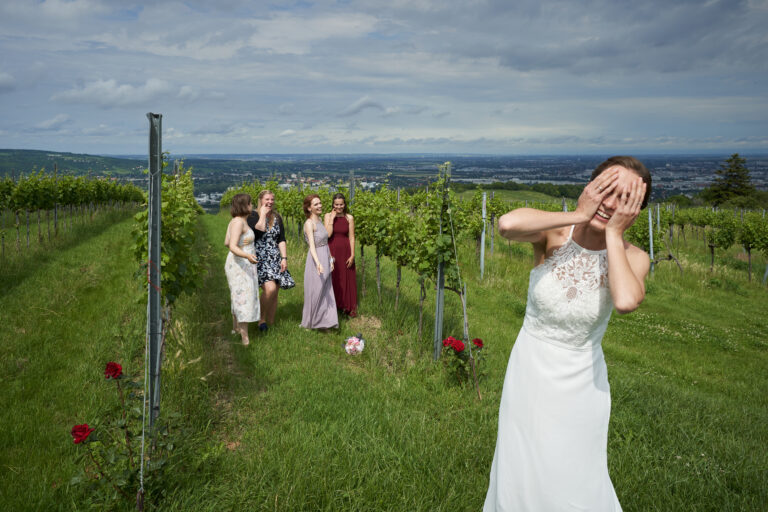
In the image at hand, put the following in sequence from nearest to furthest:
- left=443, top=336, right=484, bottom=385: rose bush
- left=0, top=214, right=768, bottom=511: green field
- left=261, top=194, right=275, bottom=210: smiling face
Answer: left=0, top=214, right=768, bottom=511: green field < left=443, top=336, right=484, bottom=385: rose bush < left=261, top=194, right=275, bottom=210: smiling face

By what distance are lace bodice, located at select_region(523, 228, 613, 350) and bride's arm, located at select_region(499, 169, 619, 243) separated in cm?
18

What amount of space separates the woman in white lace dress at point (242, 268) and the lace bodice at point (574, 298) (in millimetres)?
4248

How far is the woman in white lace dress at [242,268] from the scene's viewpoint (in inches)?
218

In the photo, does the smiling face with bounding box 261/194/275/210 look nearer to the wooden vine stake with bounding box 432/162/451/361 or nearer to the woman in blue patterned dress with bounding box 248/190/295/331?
the woman in blue patterned dress with bounding box 248/190/295/331

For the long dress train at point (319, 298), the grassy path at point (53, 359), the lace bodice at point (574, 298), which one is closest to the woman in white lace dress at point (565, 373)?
the lace bodice at point (574, 298)

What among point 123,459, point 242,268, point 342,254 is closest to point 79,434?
point 123,459

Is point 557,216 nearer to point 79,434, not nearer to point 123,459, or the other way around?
point 79,434

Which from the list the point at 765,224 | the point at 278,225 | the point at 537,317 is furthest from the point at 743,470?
the point at 765,224

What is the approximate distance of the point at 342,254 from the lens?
22.6ft

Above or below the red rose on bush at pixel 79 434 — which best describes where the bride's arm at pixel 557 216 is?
above

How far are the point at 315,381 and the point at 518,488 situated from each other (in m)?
2.85

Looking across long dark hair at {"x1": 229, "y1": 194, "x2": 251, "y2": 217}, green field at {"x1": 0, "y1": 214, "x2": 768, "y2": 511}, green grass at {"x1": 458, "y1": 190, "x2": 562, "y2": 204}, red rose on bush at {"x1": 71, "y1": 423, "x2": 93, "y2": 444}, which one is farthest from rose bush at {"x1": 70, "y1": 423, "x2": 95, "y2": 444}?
green grass at {"x1": 458, "y1": 190, "x2": 562, "y2": 204}

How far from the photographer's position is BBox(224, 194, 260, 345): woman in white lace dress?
5531 mm

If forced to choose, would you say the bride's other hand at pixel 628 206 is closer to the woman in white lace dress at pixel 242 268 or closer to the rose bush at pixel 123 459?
the rose bush at pixel 123 459
